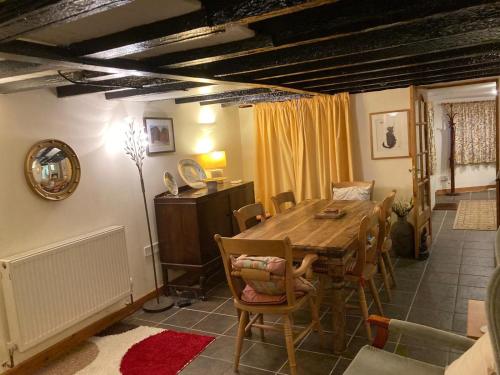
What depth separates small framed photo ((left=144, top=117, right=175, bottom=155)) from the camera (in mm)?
4242

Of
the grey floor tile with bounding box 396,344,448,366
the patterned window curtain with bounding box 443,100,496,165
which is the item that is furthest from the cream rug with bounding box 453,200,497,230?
the grey floor tile with bounding box 396,344,448,366

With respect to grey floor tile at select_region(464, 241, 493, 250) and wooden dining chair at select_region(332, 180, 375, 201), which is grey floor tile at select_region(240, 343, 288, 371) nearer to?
wooden dining chair at select_region(332, 180, 375, 201)

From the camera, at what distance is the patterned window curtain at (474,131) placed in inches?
328

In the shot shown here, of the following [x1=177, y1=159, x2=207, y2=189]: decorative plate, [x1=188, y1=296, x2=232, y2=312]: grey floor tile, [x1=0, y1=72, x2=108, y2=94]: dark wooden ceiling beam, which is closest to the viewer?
[x1=0, y1=72, x2=108, y2=94]: dark wooden ceiling beam

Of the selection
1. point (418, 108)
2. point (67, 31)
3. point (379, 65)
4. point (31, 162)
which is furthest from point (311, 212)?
point (67, 31)

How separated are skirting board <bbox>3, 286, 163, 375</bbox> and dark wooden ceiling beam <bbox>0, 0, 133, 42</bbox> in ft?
8.43

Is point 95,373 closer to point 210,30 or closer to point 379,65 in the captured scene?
point 210,30

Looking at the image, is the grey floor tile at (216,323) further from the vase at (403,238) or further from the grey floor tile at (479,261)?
the grey floor tile at (479,261)

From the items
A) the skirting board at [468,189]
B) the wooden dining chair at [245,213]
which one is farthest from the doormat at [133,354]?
the skirting board at [468,189]

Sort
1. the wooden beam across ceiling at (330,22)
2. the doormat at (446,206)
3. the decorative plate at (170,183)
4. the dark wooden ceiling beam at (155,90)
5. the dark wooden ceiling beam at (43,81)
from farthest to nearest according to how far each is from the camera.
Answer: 1. the doormat at (446,206)
2. the decorative plate at (170,183)
3. the dark wooden ceiling beam at (155,90)
4. the dark wooden ceiling beam at (43,81)
5. the wooden beam across ceiling at (330,22)

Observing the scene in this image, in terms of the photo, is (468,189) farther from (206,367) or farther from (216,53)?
(216,53)

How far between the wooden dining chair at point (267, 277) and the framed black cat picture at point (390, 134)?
278cm

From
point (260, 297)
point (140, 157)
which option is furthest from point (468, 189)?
point (260, 297)

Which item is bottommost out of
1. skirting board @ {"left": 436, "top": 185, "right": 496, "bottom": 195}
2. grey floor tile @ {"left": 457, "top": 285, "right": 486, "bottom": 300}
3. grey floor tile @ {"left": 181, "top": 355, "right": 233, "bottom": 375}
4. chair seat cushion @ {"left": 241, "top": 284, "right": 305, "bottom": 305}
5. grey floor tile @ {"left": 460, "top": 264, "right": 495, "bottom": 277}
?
grey floor tile @ {"left": 181, "top": 355, "right": 233, "bottom": 375}
